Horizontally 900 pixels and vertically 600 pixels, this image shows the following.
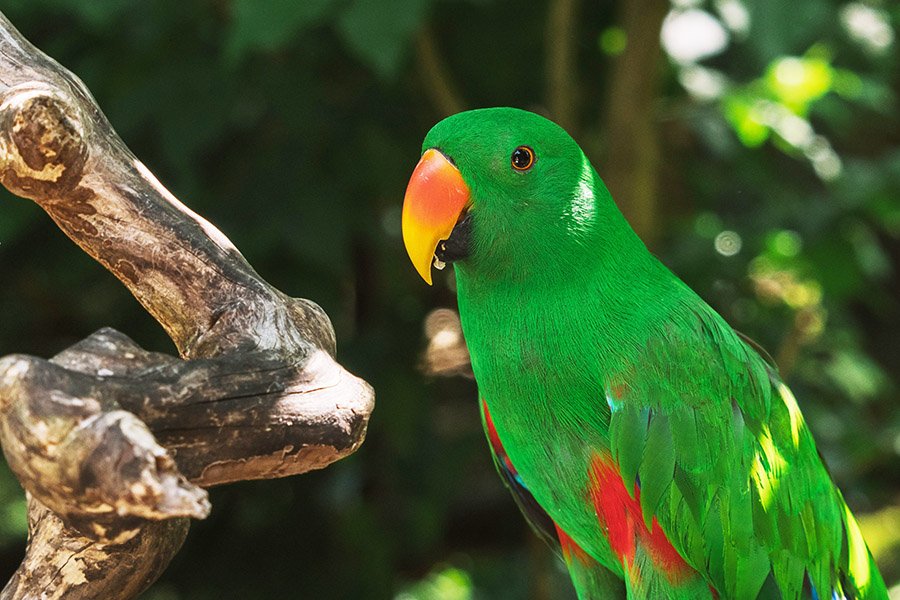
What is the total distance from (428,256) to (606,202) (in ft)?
1.17

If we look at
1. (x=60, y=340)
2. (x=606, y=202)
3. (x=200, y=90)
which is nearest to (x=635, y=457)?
(x=606, y=202)

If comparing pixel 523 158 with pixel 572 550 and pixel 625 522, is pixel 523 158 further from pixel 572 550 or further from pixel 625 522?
pixel 572 550

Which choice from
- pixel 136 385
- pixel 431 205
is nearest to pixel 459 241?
pixel 431 205

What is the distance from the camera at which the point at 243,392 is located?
4.70 feet

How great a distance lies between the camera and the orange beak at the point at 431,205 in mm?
1828

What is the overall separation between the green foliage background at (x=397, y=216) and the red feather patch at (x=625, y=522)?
1.20 m

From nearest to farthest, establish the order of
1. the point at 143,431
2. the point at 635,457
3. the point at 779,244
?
1. the point at 143,431
2. the point at 635,457
3. the point at 779,244

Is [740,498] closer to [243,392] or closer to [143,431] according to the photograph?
[243,392]

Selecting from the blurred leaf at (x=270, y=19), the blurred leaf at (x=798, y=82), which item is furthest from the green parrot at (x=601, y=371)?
the blurred leaf at (x=798, y=82)

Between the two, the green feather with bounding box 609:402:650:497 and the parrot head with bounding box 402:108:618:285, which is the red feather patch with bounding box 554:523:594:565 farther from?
the parrot head with bounding box 402:108:618:285

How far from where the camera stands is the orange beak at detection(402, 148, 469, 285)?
183 centimetres

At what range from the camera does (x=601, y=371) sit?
6.04 feet

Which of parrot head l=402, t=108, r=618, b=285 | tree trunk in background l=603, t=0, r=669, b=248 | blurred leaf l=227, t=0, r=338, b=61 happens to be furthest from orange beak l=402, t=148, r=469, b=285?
tree trunk in background l=603, t=0, r=669, b=248

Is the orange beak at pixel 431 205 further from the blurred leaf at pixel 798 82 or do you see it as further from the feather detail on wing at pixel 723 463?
the blurred leaf at pixel 798 82
